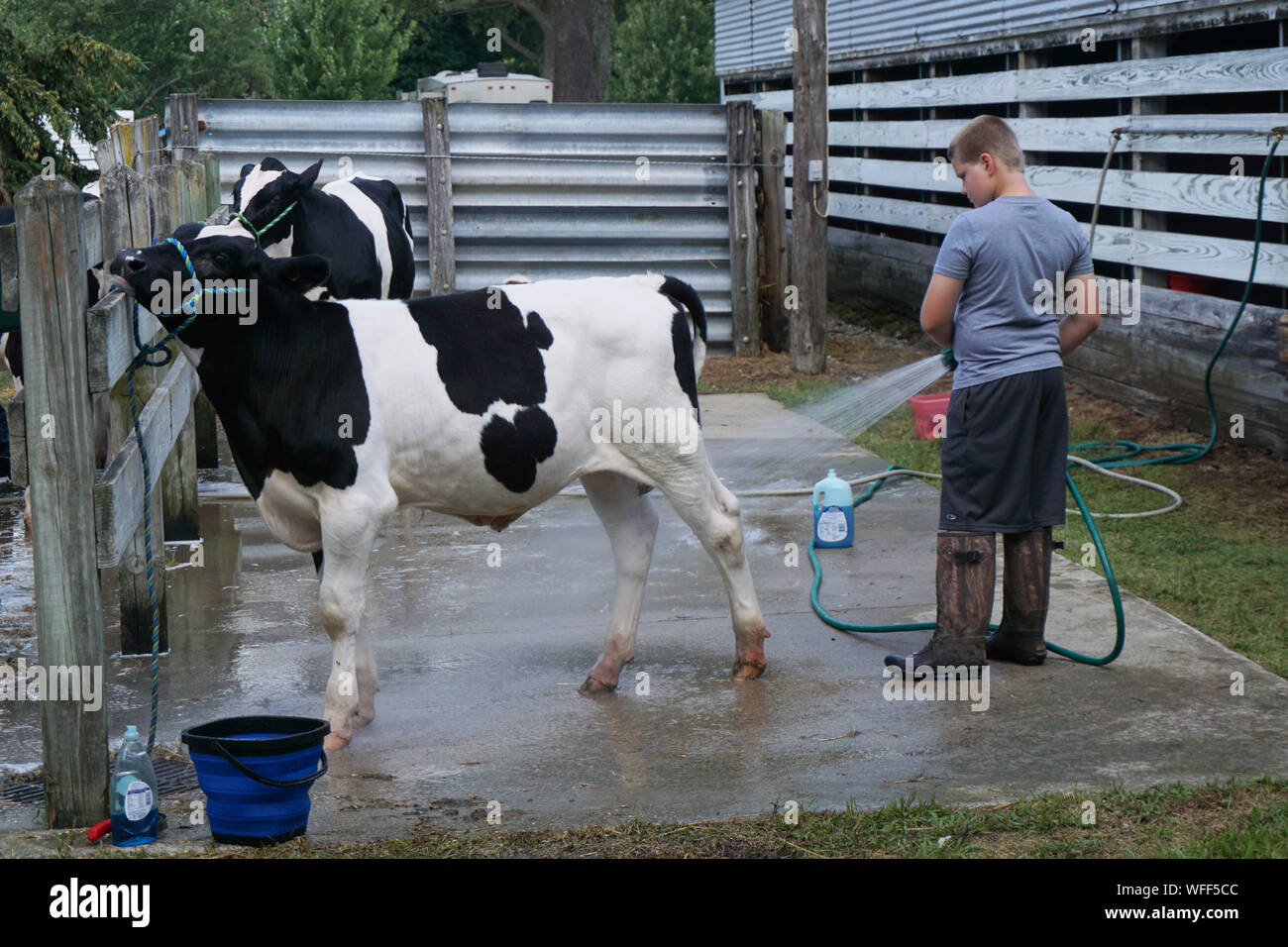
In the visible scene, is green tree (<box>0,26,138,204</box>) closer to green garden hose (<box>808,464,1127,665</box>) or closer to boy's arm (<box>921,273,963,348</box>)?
green garden hose (<box>808,464,1127,665</box>)

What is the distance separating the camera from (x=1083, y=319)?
5895mm

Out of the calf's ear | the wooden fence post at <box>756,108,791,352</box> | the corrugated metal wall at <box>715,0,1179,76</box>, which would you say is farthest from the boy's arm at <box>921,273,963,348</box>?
the wooden fence post at <box>756,108,791,352</box>

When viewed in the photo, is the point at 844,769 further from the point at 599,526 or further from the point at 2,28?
the point at 2,28

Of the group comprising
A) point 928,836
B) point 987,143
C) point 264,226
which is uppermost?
point 987,143

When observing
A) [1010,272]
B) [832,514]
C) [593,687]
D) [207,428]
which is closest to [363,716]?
[593,687]

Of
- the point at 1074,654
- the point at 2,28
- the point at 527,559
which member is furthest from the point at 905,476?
the point at 2,28

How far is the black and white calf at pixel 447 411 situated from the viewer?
512 centimetres

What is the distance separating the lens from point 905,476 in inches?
372

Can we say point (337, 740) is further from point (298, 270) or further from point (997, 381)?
point (997, 381)

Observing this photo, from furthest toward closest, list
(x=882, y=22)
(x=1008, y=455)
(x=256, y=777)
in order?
(x=882, y=22) < (x=1008, y=455) < (x=256, y=777)

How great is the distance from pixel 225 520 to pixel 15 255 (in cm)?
443

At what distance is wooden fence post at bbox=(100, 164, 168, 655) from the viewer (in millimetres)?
5992

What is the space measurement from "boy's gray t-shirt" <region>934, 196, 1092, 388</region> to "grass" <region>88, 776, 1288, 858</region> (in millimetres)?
1867

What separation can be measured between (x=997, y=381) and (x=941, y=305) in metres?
0.36
